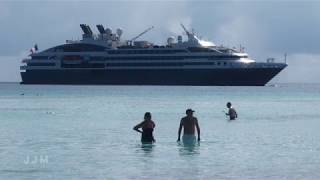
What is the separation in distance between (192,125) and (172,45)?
106 metres

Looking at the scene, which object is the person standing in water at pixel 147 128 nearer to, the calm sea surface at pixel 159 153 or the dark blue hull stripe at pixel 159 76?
the calm sea surface at pixel 159 153

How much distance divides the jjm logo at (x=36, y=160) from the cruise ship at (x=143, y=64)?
102563 millimetres

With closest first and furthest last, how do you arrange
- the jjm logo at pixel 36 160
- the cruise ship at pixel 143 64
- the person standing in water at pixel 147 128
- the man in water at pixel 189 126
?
1. the jjm logo at pixel 36 160
2. the person standing in water at pixel 147 128
3. the man in water at pixel 189 126
4. the cruise ship at pixel 143 64

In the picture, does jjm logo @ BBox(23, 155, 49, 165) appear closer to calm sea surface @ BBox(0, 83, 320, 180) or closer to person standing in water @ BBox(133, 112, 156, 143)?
calm sea surface @ BBox(0, 83, 320, 180)

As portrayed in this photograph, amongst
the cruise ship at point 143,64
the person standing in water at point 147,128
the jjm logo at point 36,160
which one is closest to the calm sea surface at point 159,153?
the jjm logo at point 36,160

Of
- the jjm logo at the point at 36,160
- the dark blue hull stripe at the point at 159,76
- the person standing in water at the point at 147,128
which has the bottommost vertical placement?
the jjm logo at the point at 36,160

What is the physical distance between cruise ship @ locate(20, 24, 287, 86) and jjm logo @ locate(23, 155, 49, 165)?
102563 mm

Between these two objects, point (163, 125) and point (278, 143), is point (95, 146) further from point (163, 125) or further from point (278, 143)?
point (163, 125)

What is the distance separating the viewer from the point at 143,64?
5103 inches

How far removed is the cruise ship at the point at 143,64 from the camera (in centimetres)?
12681

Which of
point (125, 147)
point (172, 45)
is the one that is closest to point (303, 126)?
point (125, 147)

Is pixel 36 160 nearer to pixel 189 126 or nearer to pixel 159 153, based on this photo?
pixel 159 153

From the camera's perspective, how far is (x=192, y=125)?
24281 millimetres

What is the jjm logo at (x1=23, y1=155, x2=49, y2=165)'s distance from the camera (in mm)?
22156
